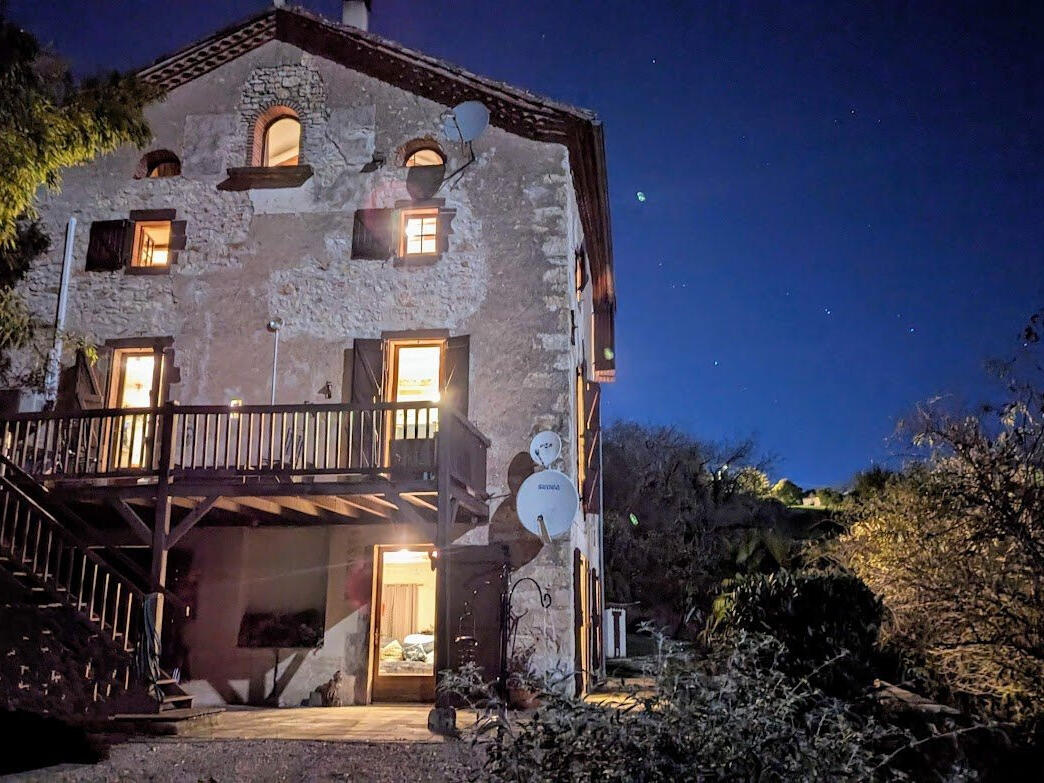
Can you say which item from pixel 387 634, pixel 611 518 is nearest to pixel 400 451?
pixel 387 634

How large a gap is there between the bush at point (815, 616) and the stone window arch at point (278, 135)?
9386mm

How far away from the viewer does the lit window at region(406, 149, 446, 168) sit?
13.8 meters

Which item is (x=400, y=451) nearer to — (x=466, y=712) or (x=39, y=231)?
(x=466, y=712)

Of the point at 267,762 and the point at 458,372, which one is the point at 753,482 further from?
the point at 267,762

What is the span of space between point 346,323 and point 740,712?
10.3m

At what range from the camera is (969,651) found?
8.98m

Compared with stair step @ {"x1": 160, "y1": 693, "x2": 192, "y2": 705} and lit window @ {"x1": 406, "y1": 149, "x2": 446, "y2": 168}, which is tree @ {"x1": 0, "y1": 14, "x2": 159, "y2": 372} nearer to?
lit window @ {"x1": 406, "y1": 149, "x2": 446, "y2": 168}

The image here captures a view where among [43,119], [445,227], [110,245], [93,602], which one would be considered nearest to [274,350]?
[445,227]

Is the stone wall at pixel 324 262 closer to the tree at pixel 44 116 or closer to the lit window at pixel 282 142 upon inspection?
the lit window at pixel 282 142

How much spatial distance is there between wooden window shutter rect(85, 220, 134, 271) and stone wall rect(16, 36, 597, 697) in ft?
0.49

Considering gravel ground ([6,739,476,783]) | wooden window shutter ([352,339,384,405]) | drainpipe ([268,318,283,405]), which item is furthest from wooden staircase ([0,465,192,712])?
wooden window shutter ([352,339,384,405])

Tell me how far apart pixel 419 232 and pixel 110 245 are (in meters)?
4.67

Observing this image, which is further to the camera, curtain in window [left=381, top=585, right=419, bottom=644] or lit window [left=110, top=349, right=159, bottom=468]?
curtain in window [left=381, top=585, right=419, bottom=644]

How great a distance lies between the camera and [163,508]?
34.3 feet
